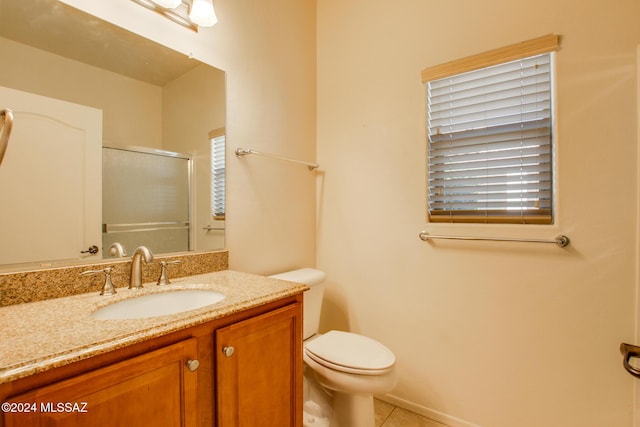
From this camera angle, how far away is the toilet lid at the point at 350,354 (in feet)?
4.25

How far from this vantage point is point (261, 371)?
1.00 m

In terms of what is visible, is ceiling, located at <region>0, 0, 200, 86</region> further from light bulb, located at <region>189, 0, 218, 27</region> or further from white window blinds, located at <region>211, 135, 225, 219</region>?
white window blinds, located at <region>211, 135, 225, 219</region>

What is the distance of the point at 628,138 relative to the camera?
1224 mm

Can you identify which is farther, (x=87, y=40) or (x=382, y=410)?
(x=382, y=410)

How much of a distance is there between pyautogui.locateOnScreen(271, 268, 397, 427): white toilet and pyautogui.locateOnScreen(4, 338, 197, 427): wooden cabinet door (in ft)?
2.22

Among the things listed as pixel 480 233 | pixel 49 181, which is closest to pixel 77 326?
pixel 49 181

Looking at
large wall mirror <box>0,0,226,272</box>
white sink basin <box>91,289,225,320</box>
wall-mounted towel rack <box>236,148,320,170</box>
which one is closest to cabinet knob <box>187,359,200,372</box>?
white sink basin <box>91,289,225,320</box>

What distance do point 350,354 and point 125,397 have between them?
95 centimetres

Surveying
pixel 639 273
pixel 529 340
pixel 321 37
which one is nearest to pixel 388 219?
pixel 529 340

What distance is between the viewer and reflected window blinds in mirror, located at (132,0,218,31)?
1242 millimetres

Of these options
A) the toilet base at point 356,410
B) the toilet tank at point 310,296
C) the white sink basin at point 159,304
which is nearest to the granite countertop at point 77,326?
the white sink basin at point 159,304

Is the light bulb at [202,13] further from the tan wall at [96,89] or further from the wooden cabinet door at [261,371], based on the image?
the wooden cabinet door at [261,371]

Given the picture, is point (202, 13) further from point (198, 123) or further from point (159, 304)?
point (159, 304)

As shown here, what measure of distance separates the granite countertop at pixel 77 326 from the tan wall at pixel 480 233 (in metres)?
0.92
